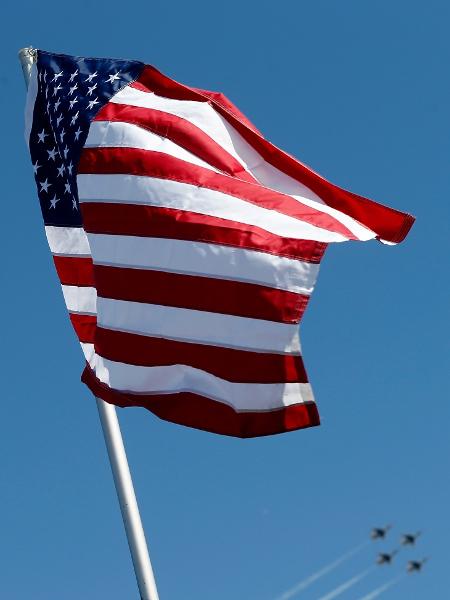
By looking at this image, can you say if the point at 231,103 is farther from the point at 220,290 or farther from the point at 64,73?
the point at 220,290

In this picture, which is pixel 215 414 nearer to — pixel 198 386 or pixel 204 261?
pixel 198 386

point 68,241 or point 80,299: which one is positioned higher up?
point 68,241

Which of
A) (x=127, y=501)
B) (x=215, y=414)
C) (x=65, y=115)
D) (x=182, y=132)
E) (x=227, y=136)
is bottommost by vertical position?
(x=127, y=501)

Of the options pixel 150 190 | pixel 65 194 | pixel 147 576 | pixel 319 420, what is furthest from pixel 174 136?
pixel 147 576

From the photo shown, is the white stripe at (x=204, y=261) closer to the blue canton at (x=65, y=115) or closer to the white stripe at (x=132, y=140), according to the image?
the white stripe at (x=132, y=140)

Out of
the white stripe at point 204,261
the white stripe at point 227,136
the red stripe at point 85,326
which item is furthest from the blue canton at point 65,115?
the white stripe at point 204,261

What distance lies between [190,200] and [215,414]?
12.2 ft

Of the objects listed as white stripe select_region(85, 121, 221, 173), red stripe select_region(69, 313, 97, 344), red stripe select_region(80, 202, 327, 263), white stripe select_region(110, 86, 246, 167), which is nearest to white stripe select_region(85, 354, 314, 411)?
red stripe select_region(69, 313, 97, 344)

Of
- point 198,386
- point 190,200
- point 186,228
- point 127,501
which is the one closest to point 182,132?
point 190,200

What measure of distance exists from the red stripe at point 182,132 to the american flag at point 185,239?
0.08 feet

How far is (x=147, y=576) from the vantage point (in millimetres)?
21094

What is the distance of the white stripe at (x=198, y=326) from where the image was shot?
1978 centimetres

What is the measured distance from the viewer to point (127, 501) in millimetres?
21750

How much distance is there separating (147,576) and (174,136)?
300 inches
